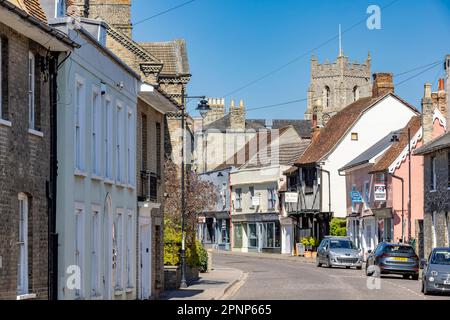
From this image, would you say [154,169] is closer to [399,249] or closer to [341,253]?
[399,249]

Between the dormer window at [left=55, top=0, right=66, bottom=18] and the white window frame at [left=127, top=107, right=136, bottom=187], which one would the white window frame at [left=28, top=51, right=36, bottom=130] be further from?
the white window frame at [left=127, top=107, right=136, bottom=187]

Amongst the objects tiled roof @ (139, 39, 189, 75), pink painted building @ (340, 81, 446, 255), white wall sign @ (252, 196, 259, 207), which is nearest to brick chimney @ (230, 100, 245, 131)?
white wall sign @ (252, 196, 259, 207)

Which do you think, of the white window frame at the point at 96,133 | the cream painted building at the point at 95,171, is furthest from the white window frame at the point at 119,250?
the white window frame at the point at 96,133

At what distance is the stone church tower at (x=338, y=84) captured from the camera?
569 feet

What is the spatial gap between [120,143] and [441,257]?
38.8 ft

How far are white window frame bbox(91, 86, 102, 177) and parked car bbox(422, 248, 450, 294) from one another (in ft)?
41.1

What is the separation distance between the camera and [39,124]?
19562 millimetres

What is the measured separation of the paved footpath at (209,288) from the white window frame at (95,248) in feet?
21.6

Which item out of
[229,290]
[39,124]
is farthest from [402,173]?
[39,124]

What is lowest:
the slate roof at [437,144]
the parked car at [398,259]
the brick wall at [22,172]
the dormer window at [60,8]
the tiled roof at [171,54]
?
the parked car at [398,259]

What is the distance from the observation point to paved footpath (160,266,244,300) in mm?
31337

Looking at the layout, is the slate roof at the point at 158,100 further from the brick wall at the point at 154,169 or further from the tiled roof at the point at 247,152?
the tiled roof at the point at 247,152

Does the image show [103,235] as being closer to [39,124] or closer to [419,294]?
[39,124]

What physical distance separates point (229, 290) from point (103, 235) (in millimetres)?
11972
